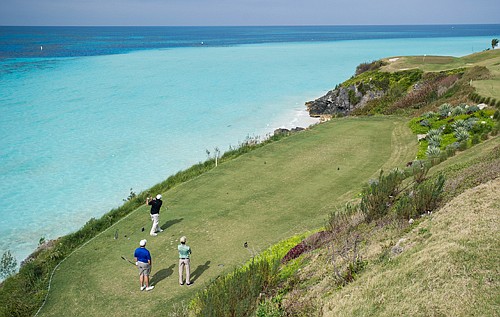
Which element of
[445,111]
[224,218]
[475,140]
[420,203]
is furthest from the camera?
[445,111]

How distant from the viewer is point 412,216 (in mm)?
13117

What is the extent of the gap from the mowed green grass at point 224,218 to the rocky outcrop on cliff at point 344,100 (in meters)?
19.8

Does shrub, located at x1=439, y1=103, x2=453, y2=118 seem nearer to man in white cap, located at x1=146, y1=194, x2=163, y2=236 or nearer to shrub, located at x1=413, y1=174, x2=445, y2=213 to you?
shrub, located at x1=413, y1=174, x2=445, y2=213

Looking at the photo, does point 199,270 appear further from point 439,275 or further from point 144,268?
point 439,275

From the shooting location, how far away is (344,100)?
5141 cm

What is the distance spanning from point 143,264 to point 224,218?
5747mm

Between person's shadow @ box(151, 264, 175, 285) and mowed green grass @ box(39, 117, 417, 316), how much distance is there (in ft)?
0.12

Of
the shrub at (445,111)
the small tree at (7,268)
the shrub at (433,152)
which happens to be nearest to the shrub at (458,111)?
the shrub at (445,111)

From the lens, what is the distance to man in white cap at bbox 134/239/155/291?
1380 centimetres

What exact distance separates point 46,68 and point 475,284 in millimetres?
101008

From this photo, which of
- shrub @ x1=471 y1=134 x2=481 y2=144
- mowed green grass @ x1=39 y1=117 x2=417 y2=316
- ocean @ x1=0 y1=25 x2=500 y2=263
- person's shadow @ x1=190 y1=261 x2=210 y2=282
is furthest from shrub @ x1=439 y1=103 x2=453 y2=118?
person's shadow @ x1=190 y1=261 x2=210 y2=282

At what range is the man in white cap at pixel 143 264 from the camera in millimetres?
13805

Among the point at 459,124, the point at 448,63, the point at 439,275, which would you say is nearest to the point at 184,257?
the point at 439,275

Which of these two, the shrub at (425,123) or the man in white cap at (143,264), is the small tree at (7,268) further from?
the shrub at (425,123)
